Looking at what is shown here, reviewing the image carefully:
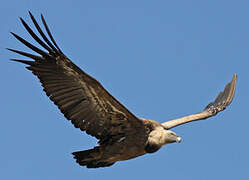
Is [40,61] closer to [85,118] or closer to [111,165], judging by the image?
[85,118]

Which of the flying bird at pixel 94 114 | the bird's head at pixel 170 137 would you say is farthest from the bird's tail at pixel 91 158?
the bird's head at pixel 170 137

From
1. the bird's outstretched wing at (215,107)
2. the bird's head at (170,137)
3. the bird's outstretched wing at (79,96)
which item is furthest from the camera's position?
the bird's outstretched wing at (215,107)

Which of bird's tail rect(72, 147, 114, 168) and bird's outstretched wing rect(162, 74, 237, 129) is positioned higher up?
bird's outstretched wing rect(162, 74, 237, 129)

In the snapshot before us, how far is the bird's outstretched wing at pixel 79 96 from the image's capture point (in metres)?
10.2

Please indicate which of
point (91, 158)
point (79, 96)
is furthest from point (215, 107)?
point (79, 96)

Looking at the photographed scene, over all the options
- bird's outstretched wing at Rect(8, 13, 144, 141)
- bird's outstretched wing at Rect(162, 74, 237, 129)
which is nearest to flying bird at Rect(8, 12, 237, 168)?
bird's outstretched wing at Rect(8, 13, 144, 141)

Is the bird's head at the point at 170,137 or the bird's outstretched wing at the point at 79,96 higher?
the bird's outstretched wing at the point at 79,96

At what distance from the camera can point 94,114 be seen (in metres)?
10.7

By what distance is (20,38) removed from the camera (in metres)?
9.76

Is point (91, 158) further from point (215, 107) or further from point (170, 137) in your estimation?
point (215, 107)

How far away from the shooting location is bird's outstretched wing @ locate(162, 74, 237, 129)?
498 inches

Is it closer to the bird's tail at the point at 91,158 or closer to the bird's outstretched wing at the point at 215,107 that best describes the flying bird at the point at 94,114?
the bird's tail at the point at 91,158

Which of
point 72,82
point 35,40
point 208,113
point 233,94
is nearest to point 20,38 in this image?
point 35,40

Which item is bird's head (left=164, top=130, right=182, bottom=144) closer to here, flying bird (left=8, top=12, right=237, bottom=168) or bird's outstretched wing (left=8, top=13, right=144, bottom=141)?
flying bird (left=8, top=12, right=237, bottom=168)
